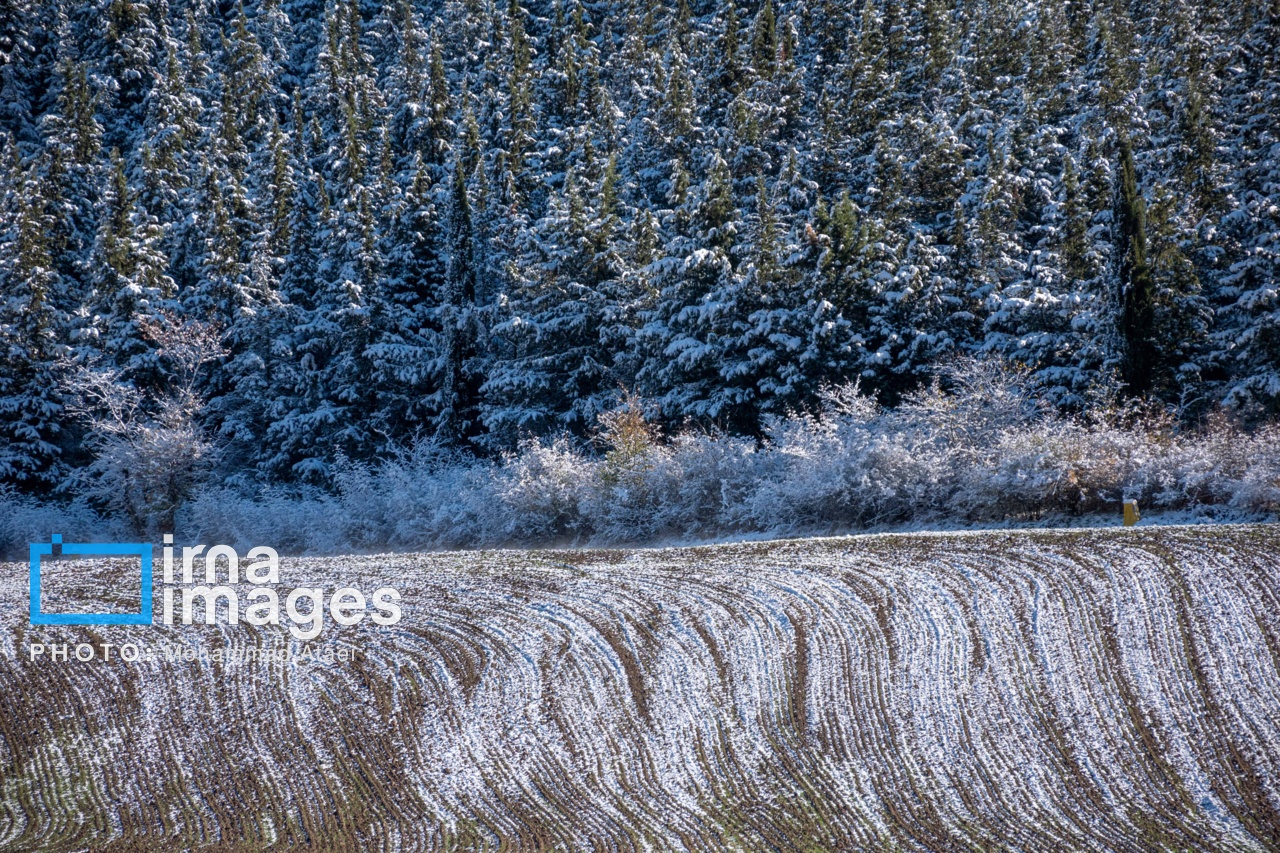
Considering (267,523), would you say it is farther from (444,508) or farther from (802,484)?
(802,484)

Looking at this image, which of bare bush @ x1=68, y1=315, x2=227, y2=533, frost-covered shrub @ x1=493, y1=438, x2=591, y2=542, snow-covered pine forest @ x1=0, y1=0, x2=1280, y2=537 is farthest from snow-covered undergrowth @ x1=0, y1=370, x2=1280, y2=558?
snow-covered pine forest @ x1=0, y1=0, x2=1280, y2=537

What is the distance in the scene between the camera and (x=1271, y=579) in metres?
13.6

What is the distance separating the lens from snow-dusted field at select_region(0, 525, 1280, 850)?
10.8 meters

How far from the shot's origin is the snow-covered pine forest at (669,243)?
28906 mm

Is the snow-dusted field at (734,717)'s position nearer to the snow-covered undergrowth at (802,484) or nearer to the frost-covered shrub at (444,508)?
the snow-covered undergrowth at (802,484)

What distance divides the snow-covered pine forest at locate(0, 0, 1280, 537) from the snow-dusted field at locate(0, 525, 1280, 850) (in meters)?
9.80

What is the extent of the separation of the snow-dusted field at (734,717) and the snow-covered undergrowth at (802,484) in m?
2.52

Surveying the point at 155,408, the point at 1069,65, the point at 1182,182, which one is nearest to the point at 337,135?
the point at 155,408

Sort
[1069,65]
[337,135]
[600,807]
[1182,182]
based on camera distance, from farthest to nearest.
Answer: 1. [337,135]
2. [1069,65]
3. [1182,182]
4. [600,807]

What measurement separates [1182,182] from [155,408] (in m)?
40.0

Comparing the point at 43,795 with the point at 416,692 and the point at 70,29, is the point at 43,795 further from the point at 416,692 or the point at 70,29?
the point at 70,29

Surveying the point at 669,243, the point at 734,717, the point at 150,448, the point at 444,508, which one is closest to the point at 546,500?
the point at 444,508

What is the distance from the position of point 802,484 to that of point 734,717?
363 inches

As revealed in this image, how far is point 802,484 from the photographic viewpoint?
2155 cm
